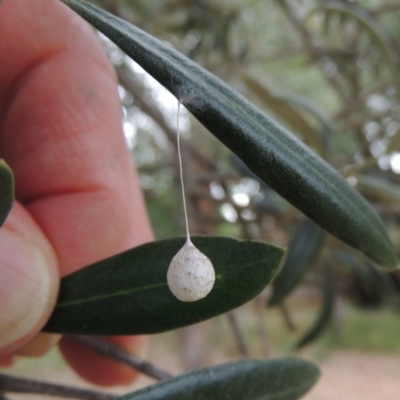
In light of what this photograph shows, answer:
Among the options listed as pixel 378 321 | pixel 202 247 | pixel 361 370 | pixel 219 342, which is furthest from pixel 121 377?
pixel 378 321

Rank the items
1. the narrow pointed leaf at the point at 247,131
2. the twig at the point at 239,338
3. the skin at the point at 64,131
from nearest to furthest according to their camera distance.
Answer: the narrow pointed leaf at the point at 247,131, the skin at the point at 64,131, the twig at the point at 239,338

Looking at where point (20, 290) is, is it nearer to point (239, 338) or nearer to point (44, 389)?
point (44, 389)

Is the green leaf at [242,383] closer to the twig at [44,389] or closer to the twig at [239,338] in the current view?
the twig at [44,389]

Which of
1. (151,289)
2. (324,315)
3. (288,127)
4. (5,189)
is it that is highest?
(5,189)

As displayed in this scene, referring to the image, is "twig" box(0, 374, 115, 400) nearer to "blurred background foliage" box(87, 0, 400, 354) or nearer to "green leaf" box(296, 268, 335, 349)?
"blurred background foliage" box(87, 0, 400, 354)

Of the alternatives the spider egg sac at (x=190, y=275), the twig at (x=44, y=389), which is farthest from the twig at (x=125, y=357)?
the spider egg sac at (x=190, y=275)

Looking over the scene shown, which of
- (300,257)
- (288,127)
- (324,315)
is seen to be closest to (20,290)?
(300,257)

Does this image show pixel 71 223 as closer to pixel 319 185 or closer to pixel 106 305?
pixel 106 305
